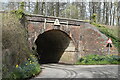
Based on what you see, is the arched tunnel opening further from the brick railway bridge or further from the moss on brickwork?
the moss on brickwork

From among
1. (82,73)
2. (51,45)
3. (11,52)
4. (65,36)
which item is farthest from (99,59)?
(11,52)

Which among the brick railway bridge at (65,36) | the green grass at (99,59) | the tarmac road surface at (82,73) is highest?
the brick railway bridge at (65,36)

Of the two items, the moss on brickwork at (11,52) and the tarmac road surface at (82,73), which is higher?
the moss on brickwork at (11,52)

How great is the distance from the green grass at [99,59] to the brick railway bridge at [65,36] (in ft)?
1.92

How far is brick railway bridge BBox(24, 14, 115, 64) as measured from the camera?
14.6m

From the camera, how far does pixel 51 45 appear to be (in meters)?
21.3

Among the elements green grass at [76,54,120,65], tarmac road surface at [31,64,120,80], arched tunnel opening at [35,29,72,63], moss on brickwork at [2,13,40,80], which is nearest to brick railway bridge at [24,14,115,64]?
arched tunnel opening at [35,29,72,63]

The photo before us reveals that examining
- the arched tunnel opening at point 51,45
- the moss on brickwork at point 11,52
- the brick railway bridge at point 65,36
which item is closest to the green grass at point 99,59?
the brick railway bridge at point 65,36

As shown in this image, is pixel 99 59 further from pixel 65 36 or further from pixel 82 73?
pixel 82 73

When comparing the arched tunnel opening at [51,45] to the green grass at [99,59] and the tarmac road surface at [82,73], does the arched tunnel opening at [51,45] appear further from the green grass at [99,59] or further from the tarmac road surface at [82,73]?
the tarmac road surface at [82,73]

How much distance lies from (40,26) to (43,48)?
7573 millimetres

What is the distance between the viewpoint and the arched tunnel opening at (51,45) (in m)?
19.0

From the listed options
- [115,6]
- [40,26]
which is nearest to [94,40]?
[40,26]

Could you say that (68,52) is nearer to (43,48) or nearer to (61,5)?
(43,48)
